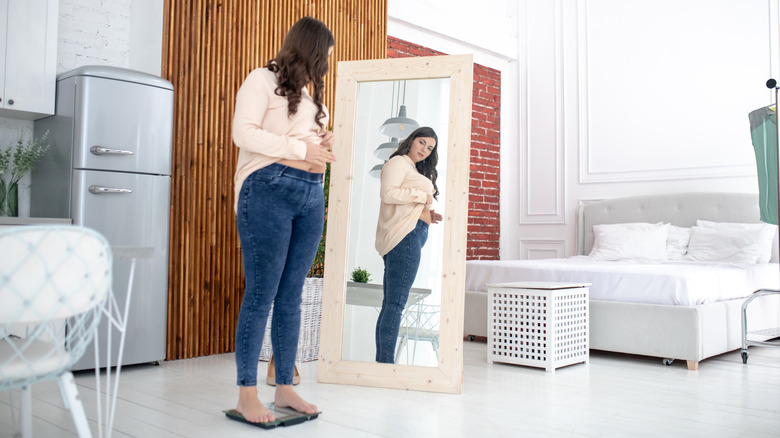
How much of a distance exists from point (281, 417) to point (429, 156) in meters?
1.43

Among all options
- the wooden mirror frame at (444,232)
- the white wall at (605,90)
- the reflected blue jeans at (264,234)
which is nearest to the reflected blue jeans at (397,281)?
the wooden mirror frame at (444,232)

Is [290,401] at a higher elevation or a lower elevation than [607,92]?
lower

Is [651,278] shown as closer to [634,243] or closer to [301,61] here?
[634,243]

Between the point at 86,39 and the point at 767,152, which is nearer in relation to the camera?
the point at 767,152

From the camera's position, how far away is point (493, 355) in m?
3.81

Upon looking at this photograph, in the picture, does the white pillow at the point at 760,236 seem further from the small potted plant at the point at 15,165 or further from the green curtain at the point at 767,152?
the small potted plant at the point at 15,165

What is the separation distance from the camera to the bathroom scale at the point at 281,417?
2.35m

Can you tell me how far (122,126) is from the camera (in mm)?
3354

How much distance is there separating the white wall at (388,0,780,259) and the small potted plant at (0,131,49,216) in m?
3.05

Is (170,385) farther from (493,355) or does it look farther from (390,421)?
(493,355)

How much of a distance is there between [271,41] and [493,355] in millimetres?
2529

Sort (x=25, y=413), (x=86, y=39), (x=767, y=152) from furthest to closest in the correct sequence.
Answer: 1. (x=86, y=39)
2. (x=767, y=152)
3. (x=25, y=413)

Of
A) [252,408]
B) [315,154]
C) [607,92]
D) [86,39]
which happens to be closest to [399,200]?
[315,154]

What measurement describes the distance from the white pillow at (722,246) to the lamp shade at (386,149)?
305 centimetres
